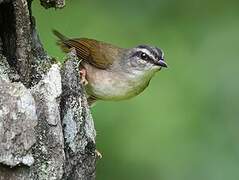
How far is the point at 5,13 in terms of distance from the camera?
13.5 ft

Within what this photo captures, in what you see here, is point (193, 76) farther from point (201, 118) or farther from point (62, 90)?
point (62, 90)

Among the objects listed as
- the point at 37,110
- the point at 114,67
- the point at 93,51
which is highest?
the point at 93,51

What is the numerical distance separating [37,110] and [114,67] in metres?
3.07

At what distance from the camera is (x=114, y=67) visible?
689cm

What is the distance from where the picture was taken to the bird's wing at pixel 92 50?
237 inches

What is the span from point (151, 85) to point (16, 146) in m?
2.83

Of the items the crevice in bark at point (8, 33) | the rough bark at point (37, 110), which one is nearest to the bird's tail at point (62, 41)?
the rough bark at point (37, 110)

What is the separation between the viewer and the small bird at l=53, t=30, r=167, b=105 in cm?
635

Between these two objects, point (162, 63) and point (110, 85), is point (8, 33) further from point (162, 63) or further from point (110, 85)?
point (110, 85)

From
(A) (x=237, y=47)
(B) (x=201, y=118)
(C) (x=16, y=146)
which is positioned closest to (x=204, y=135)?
(B) (x=201, y=118)

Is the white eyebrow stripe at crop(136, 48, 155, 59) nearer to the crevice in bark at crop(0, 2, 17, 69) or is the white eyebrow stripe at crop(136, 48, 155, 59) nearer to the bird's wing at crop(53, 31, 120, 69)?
the bird's wing at crop(53, 31, 120, 69)

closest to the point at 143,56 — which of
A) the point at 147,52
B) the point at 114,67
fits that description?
the point at 147,52

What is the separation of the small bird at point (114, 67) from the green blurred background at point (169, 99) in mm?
94

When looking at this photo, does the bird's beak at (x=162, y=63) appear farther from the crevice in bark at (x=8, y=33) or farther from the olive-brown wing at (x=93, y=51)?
the crevice in bark at (x=8, y=33)
